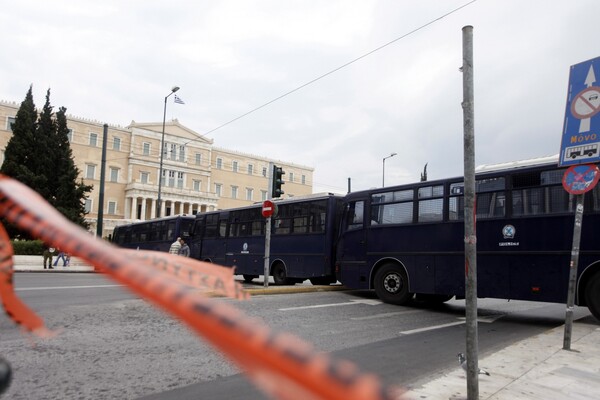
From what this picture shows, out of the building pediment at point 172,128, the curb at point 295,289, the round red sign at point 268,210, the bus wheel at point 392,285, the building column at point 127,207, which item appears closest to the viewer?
the bus wheel at point 392,285

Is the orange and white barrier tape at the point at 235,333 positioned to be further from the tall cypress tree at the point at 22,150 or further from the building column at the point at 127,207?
the building column at the point at 127,207

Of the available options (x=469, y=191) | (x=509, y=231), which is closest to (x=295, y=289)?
(x=509, y=231)

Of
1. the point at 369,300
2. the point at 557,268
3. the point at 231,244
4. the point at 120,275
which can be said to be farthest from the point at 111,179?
the point at 120,275

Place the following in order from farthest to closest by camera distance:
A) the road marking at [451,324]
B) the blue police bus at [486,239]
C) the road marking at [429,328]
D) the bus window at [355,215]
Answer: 1. the bus window at [355,215]
2. the blue police bus at [486,239]
3. the road marking at [451,324]
4. the road marking at [429,328]

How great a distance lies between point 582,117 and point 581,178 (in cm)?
89

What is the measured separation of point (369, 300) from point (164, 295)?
39.4 ft

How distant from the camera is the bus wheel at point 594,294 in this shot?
831 cm

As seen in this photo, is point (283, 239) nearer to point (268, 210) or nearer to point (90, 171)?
point (268, 210)

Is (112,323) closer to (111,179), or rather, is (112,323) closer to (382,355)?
(382,355)

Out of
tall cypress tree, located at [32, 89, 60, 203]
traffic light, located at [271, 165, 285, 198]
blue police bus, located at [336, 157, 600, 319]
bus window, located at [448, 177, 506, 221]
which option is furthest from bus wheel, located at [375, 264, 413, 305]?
tall cypress tree, located at [32, 89, 60, 203]

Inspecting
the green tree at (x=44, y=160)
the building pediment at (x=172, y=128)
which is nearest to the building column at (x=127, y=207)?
the building pediment at (x=172, y=128)

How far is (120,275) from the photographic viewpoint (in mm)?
846

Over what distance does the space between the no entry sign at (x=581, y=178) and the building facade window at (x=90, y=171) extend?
218 feet

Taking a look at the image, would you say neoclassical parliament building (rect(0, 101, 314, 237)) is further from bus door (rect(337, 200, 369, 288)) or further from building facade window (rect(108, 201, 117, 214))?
bus door (rect(337, 200, 369, 288))
